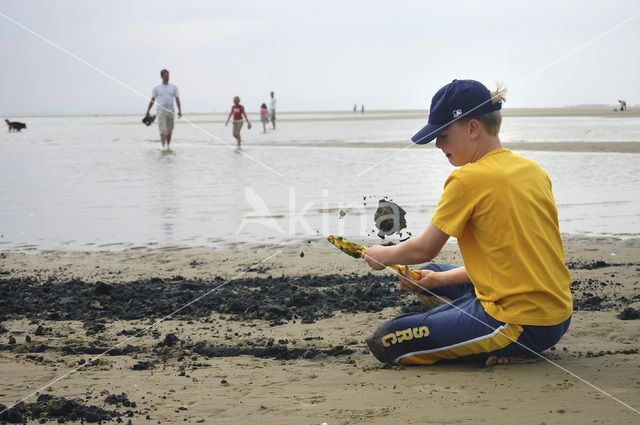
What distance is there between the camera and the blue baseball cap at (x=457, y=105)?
11.0ft

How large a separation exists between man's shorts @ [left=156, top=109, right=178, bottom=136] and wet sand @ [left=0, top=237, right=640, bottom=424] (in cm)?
1397

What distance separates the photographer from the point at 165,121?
67.9ft

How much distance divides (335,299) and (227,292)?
37.6 inches

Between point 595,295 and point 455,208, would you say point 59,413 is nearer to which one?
point 455,208

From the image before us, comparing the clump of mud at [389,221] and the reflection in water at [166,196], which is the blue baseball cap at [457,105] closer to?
the clump of mud at [389,221]

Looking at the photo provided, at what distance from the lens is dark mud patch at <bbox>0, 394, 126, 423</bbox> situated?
2998 millimetres

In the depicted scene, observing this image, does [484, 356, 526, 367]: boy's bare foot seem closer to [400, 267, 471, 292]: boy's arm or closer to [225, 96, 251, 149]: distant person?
[400, 267, 471, 292]: boy's arm

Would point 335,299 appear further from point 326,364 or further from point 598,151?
point 598,151

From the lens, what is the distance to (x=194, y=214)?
32.0ft

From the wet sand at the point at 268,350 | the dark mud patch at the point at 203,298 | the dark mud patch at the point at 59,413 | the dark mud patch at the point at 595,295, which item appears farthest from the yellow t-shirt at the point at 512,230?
the dark mud patch at the point at 59,413

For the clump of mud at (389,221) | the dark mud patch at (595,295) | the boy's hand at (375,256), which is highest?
the boy's hand at (375,256)

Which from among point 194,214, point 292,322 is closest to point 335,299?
point 292,322

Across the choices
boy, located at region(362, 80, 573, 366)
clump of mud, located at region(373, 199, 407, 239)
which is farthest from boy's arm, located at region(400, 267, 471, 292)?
A: clump of mud, located at region(373, 199, 407, 239)

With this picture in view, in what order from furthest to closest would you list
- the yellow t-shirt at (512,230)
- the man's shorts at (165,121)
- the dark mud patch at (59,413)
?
the man's shorts at (165,121) < the yellow t-shirt at (512,230) < the dark mud patch at (59,413)
